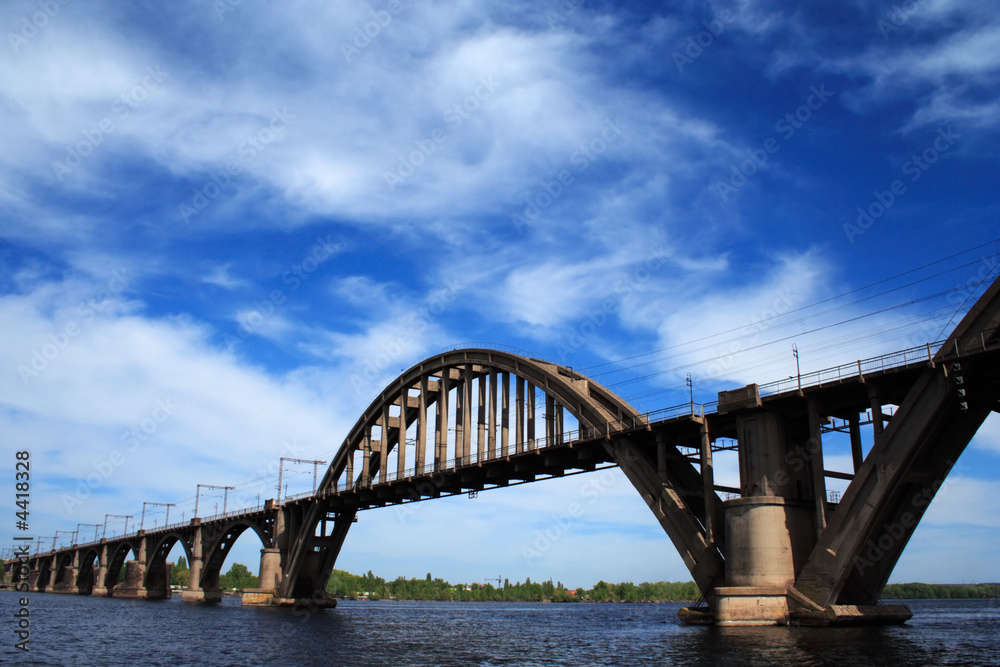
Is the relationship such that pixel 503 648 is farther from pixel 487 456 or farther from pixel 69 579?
pixel 69 579

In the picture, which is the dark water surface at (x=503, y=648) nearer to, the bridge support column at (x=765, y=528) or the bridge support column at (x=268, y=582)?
the bridge support column at (x=765, y=528)

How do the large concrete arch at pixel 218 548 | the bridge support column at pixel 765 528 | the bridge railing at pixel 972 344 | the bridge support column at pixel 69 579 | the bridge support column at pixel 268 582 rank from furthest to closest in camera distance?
1. the bridge support column at pixel 69 579
2. the large concrete arch at pixel 218 548
3. the bridge support column at pixel 268 582
4. the bridge support column at pixel 765 528
5. the bridge railing at pixel 972 344

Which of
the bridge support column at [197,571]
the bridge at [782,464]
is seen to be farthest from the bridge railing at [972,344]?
the bridge support column at [197,571]

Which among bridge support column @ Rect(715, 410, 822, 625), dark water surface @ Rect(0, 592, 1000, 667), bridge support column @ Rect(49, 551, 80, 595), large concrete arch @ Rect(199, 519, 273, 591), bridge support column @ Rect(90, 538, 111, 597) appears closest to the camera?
dark water surface @ Rect(0, 592, 1000, 667)

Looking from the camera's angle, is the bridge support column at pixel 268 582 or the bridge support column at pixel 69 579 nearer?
the bridge support column at pixel 268 582

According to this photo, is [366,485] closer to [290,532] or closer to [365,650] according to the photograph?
[290,532]

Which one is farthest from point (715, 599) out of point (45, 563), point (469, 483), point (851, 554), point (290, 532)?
point (45, 563)

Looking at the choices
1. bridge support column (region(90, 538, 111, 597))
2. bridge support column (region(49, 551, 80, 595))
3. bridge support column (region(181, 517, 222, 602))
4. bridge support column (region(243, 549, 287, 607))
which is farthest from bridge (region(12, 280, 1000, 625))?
bridge support column (region(49, 551, 80, 595))

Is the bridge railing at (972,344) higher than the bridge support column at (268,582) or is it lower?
higher

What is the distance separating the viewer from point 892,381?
37875mm

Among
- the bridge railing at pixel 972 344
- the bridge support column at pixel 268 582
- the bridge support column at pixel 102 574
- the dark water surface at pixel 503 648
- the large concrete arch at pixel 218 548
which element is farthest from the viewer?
the bridge support column at pixel 102 574

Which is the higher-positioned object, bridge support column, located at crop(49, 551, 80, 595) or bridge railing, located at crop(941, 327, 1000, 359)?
bridge railing, located at crop(941, 327, 1000, 359)

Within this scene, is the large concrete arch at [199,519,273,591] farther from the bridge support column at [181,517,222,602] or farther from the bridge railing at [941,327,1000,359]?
the bridge railing at [941,327,1000,359]

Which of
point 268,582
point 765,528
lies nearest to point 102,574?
A: point 268,582
